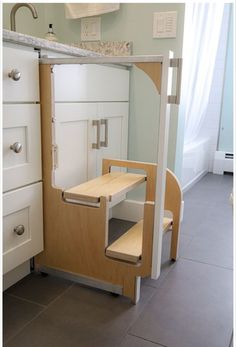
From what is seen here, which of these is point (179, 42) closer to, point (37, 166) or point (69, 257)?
point (37, 166)

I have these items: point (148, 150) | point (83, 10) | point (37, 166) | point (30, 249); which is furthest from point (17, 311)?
point (83, 10)

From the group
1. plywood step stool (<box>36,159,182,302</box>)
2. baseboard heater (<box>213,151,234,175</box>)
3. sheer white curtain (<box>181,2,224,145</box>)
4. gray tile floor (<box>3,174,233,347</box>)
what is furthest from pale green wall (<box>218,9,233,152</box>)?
plywood step stool (<box>36,159,182,302</box>)

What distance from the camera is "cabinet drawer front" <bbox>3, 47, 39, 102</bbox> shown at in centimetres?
104

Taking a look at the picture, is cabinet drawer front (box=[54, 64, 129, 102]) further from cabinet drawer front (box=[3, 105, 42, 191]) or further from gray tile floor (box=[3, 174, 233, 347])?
gray tile floor (box=[3, 174, 233, 347])

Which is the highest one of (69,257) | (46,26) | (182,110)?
(46,26)

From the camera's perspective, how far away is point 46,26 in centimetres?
205

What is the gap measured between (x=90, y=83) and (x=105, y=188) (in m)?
0.52

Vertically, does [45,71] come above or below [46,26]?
below

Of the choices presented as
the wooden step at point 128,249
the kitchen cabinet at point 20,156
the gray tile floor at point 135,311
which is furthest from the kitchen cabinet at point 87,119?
the gray tile floor at point 135,311

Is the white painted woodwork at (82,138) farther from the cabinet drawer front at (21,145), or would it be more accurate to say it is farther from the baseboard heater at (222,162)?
the baseboard heater at (222,162)

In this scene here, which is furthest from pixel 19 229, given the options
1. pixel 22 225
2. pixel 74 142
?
pixel 74 142

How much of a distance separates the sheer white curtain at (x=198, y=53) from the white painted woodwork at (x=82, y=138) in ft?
1.41

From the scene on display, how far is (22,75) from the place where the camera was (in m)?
1.11

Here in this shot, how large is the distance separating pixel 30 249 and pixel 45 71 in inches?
26.4
